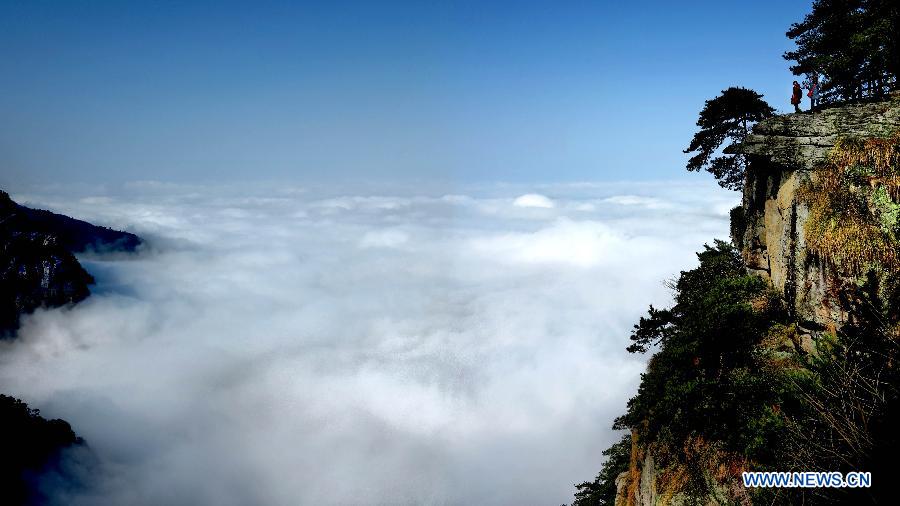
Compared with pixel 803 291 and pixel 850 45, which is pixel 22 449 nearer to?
pixel 803 291

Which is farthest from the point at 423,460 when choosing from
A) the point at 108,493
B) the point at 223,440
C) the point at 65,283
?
the point at 65,283

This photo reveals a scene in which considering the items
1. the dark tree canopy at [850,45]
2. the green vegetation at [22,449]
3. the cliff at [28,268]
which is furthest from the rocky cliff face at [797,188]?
the cliff at [28,268]

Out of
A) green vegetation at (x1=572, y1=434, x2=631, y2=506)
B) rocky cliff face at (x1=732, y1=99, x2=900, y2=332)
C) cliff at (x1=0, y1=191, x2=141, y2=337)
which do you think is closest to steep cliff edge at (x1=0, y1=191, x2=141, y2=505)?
cliff at (x1=0, y1=191, x2=141, y2=337)

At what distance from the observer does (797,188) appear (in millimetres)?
15117

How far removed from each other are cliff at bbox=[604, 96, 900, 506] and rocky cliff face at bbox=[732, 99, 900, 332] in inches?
1.6

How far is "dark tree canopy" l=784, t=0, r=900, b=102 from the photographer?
1791 cm

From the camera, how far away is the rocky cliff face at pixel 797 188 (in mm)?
13914

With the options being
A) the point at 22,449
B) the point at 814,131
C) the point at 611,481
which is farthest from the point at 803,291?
the point at 22,449

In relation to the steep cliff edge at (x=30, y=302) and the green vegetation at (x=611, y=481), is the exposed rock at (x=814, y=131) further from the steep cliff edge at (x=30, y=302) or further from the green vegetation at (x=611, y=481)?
the steep cliff edge at (x=30, y=302)

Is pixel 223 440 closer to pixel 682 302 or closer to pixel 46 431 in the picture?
pixel 46 431

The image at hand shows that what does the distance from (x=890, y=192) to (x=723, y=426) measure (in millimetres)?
9223

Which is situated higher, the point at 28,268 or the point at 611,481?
the point at 28,268

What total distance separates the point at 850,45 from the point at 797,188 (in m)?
10.1

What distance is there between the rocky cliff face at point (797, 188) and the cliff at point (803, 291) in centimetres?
4
